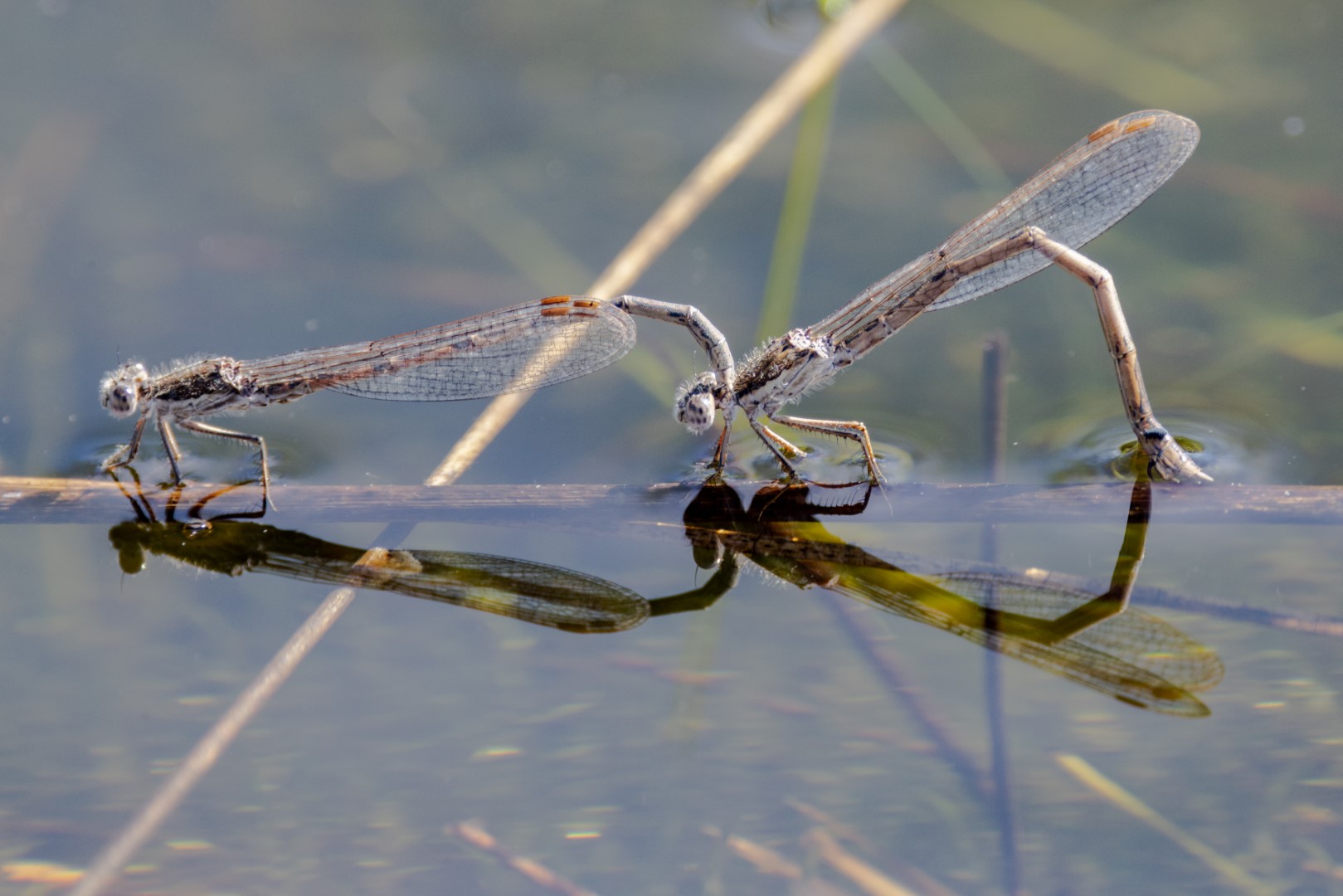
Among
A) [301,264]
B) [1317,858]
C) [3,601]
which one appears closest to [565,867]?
[1317,858]

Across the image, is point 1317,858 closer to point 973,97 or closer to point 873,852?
point 873,852

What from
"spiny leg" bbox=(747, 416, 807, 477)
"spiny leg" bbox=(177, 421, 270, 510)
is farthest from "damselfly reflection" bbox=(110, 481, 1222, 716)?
"spiny leg" bbox=(747, 416, 807, 477)

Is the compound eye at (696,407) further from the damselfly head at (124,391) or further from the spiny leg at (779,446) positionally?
the damselfly head at (124,391)

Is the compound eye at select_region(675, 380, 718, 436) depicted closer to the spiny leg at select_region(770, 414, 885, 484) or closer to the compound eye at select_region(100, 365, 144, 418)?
the spiny leg at select_region(770, 414, 885, 484)

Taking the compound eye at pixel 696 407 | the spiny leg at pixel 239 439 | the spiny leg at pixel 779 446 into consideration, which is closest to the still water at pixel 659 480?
the spiny leg at pixel 239 439

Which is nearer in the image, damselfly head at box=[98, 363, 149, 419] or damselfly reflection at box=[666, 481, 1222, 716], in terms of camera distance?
damselfly reflection at box=[666, 481, 1222, 716]

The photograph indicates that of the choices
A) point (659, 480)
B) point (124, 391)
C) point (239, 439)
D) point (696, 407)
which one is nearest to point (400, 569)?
point (659, 480)

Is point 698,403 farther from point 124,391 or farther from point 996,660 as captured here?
point 124,391
